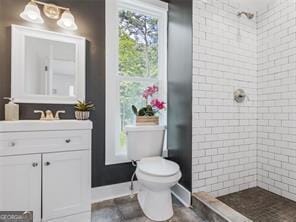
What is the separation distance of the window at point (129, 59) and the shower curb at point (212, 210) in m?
0.89

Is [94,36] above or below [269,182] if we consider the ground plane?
above

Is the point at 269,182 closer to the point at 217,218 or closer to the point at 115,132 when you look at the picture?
the point at 217,218

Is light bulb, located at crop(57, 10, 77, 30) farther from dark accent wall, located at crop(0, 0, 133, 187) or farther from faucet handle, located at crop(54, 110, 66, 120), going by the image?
faucet handle, located at crop(54, 110, 66, 120)

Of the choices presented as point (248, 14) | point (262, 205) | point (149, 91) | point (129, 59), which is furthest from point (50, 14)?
point (262, 205)

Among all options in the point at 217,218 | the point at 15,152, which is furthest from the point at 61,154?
the point at 217,218

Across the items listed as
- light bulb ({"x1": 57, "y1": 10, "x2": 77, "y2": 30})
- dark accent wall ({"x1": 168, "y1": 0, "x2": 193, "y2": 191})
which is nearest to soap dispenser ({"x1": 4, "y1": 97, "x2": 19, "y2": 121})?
light bulb ({"x1": 57, "y1": 10, "x2": 77, "y2": 30})

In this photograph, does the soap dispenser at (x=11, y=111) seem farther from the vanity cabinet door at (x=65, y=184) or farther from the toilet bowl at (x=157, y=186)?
the toilet bowl at (x=157, y=186)

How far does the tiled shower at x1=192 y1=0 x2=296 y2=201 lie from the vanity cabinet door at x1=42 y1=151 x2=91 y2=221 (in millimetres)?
1100

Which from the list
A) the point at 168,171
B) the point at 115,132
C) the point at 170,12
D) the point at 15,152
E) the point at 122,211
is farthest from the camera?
the point at 170,12

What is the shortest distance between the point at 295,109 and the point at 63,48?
8.33 ft

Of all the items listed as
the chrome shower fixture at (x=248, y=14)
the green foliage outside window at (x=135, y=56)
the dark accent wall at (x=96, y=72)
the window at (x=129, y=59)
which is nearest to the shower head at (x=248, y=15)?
the chrome shower fixture at (x=248, y=14)

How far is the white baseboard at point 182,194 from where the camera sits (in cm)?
193

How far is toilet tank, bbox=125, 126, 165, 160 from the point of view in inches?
78.1

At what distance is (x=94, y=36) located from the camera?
6.64ft
